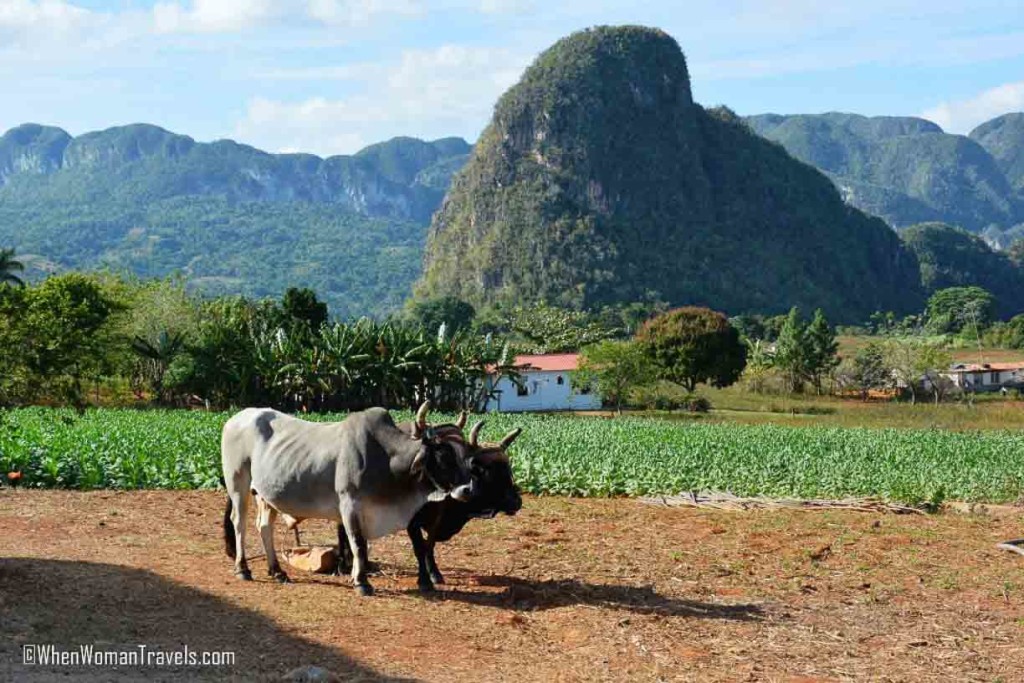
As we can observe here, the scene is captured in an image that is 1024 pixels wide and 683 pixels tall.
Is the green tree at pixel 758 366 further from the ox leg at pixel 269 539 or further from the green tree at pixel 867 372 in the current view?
the ox leg at pixel 269 539

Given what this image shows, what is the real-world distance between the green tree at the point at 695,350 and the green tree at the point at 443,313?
39.2m

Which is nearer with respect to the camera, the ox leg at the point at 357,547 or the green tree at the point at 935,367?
the ox leg at the point at 357,547

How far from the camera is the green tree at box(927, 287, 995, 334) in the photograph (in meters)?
140

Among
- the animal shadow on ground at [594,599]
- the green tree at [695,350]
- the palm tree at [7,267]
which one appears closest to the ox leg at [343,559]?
the animal shadow on ground at [594,599]

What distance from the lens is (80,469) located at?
20094 mm

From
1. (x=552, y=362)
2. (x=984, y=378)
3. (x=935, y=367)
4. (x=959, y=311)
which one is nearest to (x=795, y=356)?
(x=935, y=367)

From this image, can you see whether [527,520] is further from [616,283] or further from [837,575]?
[616,283]

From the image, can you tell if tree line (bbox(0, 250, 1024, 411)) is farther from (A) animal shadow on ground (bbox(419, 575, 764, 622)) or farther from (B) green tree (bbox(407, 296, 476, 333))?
(B) green tree (bbox(407, 296, 476, 333))

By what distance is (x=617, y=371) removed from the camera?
58375mm

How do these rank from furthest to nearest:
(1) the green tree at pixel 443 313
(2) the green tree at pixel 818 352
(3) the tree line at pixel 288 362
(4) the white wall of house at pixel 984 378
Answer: (1) the green tree at pixel 443 313
(4) the white wall of house at pixel 984 378
(2) the green tree at pixel 818 352
(3) the tree line at pixel 288 362

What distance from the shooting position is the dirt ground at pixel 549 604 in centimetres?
955

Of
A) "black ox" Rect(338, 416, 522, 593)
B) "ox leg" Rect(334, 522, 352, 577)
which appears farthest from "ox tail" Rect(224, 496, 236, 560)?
"black ox" Rect(338, 416, 522, 593)

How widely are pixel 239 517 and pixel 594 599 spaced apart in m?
4.13

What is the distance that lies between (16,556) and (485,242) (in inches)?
6484
